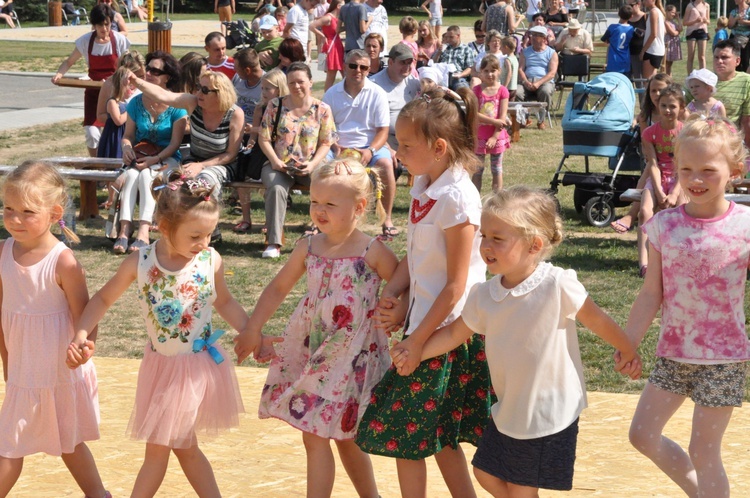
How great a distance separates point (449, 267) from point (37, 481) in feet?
6.49

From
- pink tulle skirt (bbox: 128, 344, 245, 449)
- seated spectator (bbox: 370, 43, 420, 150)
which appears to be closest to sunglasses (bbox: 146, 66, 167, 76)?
seated spectator (bbox: 370, 43, 420, 150)

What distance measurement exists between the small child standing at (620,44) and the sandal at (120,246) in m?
11.2

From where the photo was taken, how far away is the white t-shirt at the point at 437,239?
3682mm

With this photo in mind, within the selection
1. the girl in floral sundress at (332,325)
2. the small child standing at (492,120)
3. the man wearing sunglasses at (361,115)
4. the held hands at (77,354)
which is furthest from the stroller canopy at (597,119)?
the held hands at (77,354)

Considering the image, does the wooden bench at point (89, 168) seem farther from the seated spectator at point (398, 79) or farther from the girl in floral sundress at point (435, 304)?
the girl in floral sundress at point (435, 304)

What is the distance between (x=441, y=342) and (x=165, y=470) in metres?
1.15

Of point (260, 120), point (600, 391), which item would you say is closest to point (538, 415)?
point (600, 391)

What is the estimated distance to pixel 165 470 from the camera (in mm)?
3881

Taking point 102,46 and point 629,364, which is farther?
point 102,46

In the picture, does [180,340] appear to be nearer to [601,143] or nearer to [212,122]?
[212,122]

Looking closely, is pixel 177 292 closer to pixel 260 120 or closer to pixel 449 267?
pixel 449 267

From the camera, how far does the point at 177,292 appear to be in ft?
12.8

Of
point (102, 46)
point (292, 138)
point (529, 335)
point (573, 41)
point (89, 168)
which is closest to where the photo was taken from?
point (529, 335)

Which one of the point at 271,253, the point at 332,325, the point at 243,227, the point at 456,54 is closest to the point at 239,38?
the point at 456,54
